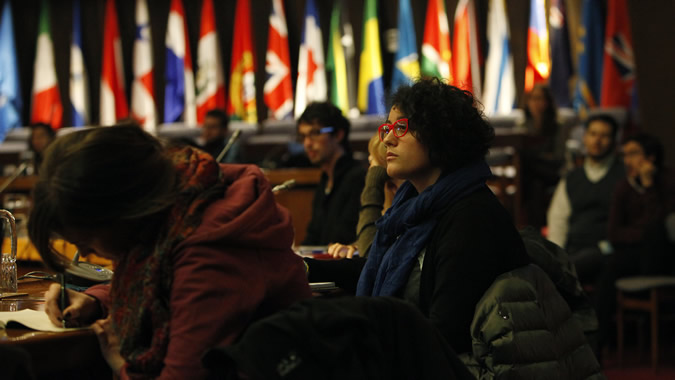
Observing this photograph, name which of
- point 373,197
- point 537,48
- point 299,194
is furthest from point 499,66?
point 373,197

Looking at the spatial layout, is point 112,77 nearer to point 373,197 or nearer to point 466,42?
point 466,42

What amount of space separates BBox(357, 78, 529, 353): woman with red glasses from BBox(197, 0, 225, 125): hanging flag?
25.9 feet

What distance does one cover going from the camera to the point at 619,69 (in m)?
8.27

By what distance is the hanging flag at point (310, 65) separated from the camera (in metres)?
9.66

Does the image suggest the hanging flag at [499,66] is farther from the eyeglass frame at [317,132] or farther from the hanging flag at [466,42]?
the eyeglass frame at [317,132]

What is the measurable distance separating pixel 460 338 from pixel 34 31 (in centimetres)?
991

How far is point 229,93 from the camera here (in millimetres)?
10016

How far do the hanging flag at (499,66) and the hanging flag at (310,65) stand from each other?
6.21 feet

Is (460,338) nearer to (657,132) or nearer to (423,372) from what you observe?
(423,372)

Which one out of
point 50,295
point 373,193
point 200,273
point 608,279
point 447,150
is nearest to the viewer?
point 200,273

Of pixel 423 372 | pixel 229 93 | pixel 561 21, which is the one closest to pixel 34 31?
pixel 229 93

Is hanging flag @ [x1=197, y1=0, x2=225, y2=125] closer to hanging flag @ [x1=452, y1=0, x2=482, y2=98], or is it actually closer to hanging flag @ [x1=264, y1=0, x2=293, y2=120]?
hanging flag @ [x1=264, y1=0, x2=293, y2=120]

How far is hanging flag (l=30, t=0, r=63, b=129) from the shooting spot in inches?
397

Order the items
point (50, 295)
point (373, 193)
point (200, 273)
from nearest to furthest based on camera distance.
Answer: point (200, 273), point (50, 295), point (373, 193)
